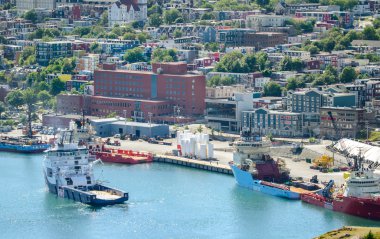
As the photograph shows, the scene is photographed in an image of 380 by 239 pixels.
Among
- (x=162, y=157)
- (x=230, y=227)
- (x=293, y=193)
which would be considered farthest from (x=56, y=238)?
(x=162, y=157)

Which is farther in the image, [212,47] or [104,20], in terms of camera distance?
[104,20]

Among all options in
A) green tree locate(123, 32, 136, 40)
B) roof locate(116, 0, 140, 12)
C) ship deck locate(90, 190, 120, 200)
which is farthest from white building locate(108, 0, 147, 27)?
ship deck locate(90, 190, 120, 200)

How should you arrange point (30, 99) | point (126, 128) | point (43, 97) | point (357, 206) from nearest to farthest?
point (357, 206), point (126, 128), point (30, 99), point (43, 97)

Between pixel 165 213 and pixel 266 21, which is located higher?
pixel 266 21

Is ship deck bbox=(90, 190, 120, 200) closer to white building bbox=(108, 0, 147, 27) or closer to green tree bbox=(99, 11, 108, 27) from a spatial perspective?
white building bbox=(108, 0, 147, 27)

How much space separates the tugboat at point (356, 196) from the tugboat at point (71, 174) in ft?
19.7

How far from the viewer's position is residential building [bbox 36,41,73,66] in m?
77.9

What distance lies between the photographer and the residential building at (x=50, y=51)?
77938 millimetres

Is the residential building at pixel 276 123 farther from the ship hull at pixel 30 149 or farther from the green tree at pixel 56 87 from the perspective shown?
the green tree at pixel 56 87

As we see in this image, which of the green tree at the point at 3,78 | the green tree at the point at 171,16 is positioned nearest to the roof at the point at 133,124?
the green tree at the point at 3,78

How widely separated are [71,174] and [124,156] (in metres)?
6.89

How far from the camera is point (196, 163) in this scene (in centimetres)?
5347

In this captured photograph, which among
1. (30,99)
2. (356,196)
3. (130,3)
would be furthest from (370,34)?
(356,196)

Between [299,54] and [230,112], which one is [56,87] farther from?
[299,54]
